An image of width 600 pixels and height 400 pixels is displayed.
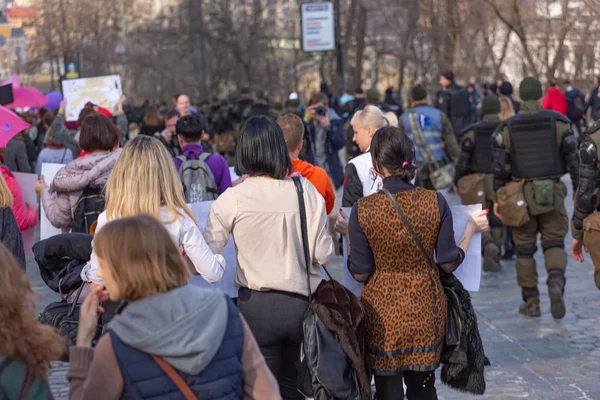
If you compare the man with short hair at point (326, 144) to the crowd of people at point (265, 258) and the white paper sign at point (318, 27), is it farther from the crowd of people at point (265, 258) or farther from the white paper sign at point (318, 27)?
the white paper sign at point (318, 27)

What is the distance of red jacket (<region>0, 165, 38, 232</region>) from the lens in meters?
6.96

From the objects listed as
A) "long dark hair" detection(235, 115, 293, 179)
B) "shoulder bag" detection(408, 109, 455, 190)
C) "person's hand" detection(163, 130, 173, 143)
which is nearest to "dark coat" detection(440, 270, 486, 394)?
"long dark hair" detection(235, 115, 293, 179)

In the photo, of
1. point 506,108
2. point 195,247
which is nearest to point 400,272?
point 195,247

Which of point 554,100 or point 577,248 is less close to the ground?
point 577,248

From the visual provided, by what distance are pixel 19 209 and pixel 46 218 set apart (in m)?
0.34

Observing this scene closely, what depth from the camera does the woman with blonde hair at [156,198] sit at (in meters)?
4.95

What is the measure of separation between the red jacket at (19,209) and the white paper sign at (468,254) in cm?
294

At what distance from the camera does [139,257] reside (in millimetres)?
3238

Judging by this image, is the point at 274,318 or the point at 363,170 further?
the point at 363,170

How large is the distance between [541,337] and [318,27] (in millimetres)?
21417

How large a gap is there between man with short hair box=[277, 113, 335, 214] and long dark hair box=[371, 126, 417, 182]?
1050 millimetres

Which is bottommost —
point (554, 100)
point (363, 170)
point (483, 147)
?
point (554, 100)

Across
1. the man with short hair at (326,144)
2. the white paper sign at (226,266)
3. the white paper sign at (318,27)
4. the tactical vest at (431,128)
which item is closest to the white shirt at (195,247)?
the white paper sign at (226,266)

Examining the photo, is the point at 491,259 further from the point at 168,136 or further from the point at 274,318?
the point at 274,318
